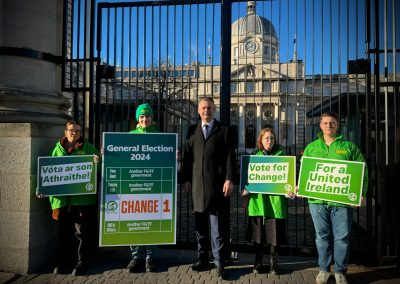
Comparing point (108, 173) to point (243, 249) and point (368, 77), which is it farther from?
point (368, 77)

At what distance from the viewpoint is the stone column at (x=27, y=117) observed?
4.48 metres

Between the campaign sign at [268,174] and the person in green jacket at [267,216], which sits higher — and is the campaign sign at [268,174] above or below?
above

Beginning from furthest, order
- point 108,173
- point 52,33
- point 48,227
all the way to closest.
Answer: point 52,33 → point 48,227 → point 108,173

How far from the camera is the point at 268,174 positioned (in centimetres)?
441

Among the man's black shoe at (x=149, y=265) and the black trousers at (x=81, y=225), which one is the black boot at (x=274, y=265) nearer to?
the man's black shoe at (x=149, y=265)

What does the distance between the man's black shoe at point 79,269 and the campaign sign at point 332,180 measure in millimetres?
2935

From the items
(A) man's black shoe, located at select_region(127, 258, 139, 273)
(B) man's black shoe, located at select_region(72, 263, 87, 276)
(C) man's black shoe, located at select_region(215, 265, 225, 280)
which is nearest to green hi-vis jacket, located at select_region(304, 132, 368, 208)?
(C) man's black shoe, located at select_region(215, 265, 225, 280)

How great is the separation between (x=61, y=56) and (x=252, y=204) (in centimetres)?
361

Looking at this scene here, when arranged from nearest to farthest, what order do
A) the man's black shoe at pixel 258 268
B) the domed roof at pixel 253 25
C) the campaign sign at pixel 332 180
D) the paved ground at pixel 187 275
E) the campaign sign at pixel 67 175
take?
the campaign sign at pixel 332 180, the paved ground at pixel 187 275, the campaign sign at pixel 67 175, the man's black shoe at pixel 258 268, the domed roof at pixel 253 25

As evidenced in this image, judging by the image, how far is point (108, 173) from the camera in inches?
176

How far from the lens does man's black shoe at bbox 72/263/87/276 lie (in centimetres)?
446

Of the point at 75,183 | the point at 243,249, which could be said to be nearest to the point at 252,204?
the point at 243,249

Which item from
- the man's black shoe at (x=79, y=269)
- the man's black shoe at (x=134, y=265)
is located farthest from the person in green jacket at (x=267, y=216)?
the man's black shoe at (x=79, y=269)

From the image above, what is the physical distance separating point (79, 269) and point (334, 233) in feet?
10.5
